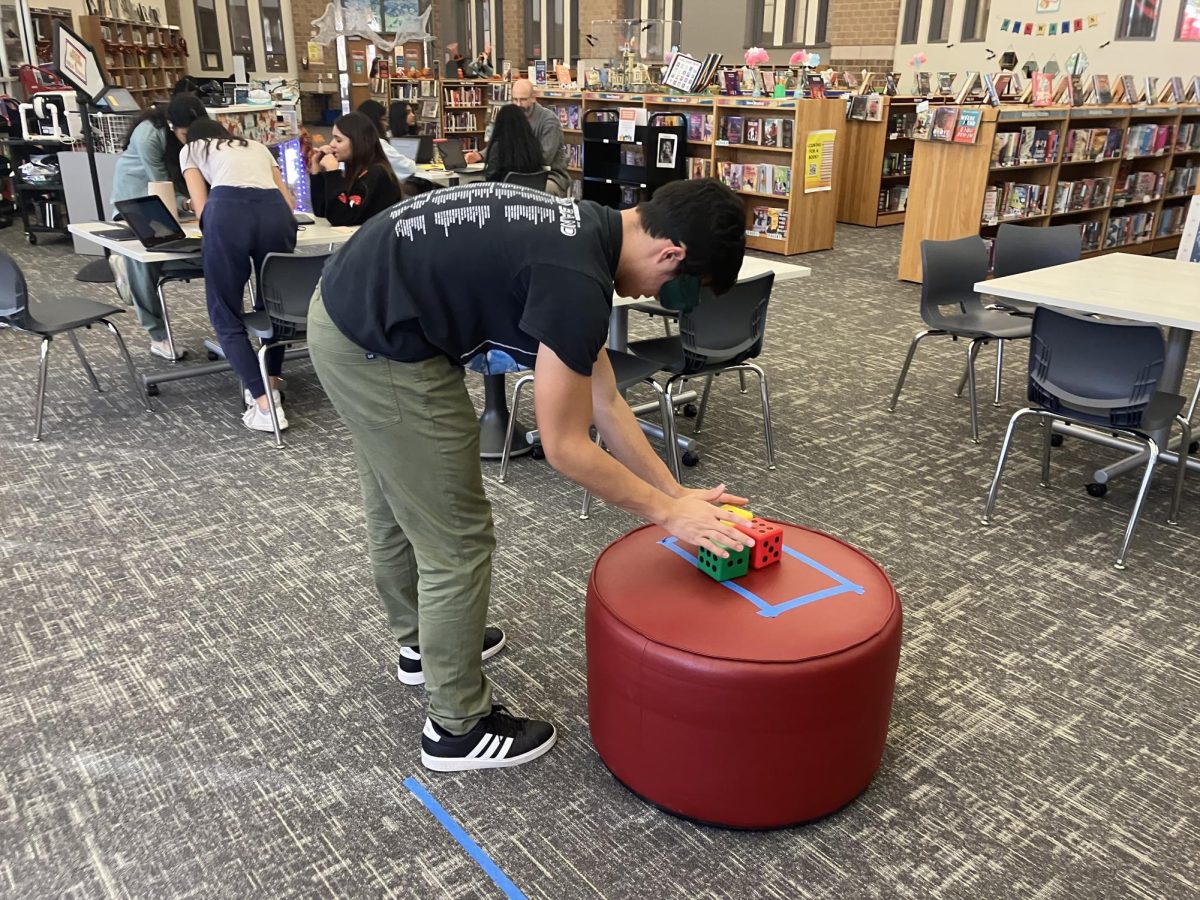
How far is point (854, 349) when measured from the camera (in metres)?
5.12

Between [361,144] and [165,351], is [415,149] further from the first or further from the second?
[361,144]

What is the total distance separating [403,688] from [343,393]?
874 mm

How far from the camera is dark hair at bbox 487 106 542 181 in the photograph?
550 centimetres

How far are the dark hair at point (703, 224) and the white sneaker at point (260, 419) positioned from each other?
8.84 ft

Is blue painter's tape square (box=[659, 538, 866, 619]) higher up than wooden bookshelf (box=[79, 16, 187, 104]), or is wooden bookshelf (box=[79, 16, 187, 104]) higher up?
wooden bookshelf (box=[79, 16, 187, 104])

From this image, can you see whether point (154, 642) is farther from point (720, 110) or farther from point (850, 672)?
point (720, 110)

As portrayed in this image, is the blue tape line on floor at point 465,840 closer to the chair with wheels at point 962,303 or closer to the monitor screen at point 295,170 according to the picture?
the chair with wheels at point 962,303

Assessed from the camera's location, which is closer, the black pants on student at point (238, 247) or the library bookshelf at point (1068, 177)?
the black pants on student at point (238, 247)

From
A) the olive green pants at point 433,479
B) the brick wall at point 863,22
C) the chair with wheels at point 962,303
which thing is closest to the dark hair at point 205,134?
the olive green pants at point 433,479

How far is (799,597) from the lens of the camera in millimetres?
1843

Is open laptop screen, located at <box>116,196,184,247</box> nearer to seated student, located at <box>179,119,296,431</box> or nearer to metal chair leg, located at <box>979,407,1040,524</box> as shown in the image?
seated student, located at <box>179,119,296,431</box>

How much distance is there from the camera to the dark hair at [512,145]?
5.50 m

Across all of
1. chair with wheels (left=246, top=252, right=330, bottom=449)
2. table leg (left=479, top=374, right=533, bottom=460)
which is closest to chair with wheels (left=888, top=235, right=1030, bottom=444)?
table leg (left=479, top=374, right=533, bottom=460)

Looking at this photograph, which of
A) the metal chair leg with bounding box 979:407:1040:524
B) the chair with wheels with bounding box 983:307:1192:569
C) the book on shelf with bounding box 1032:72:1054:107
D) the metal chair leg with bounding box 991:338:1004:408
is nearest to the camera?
the chair with wheels with bounding box 983:307:1192:569
